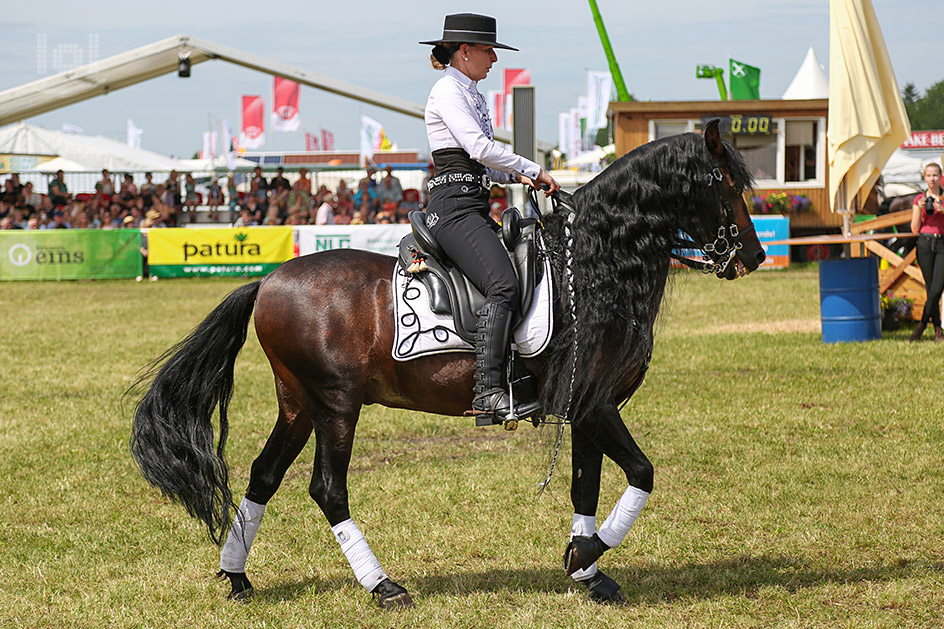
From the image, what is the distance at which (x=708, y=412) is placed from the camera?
8617mm

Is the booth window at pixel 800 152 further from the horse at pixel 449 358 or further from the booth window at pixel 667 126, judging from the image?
the horse at pixel 449 358

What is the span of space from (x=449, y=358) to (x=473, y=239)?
579mm

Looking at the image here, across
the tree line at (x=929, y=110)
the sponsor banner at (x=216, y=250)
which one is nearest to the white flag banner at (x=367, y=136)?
the sponsor banner at (x=216, y=250)

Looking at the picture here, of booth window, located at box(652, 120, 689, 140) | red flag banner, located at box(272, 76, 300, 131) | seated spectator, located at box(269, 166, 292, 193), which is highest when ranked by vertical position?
red flag banner, located at box(272, 76, 300, 131)

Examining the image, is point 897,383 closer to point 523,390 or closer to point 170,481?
point 523,390

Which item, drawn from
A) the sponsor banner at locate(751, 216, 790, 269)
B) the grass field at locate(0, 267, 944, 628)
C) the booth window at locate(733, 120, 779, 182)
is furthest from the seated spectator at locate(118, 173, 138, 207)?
the grass field at locate(0, 267, 944, 628)

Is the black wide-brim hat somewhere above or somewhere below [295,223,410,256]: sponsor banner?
above

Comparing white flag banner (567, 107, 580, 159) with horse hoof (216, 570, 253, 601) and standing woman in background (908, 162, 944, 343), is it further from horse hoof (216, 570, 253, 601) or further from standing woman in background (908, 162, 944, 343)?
horse hoof (216, 570, 253, 601)

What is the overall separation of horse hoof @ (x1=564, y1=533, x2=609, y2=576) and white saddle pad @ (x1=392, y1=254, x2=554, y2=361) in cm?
93

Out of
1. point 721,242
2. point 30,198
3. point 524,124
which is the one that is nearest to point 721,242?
point 721,242

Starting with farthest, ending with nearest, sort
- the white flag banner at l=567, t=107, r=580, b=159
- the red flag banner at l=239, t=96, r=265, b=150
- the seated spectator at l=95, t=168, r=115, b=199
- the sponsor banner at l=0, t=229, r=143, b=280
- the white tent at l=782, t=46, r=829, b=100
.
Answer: the white flag banner at l=567, t=107, r=580, b=159
the red flag banner at l=239, t=96, r=265, b=150
the white tent at l=782, t=46, r=829, b=100
the seated spectator at l=95, t=168, r=115, b=199
the sponsor banner at l=0, t=229, r=143, b=280

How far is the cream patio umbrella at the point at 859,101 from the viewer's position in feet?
36.6

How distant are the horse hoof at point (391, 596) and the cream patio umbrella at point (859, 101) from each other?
837cm

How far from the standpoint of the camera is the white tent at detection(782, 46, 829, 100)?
35.9 m
